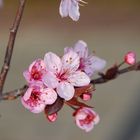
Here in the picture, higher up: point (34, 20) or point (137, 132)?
point (34, 20)

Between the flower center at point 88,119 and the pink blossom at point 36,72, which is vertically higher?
the pink blossom at point 36,72

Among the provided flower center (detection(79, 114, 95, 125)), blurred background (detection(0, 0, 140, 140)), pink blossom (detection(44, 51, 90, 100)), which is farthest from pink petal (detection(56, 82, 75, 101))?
blurred background (detection(0, 0, 140, 140))

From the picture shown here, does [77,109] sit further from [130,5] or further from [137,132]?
[130,5]

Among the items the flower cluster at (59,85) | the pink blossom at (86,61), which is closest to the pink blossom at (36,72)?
the flower cluster at (59,85)

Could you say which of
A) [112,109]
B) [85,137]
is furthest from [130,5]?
[85,137]

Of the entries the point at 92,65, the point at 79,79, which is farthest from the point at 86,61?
the point at 79,79

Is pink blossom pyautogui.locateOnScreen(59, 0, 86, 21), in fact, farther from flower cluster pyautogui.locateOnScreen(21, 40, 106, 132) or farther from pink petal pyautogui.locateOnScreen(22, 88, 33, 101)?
pink petal pyautogui.locateOnScreen(22, 88, 33, 101)

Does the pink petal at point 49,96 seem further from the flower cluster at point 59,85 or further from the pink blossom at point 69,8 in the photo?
the pink blossom at point 69,8

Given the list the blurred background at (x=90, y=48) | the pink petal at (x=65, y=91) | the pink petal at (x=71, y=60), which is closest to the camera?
the pink petal at (x=65, y=91)
